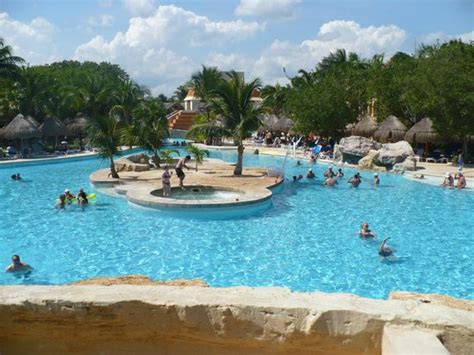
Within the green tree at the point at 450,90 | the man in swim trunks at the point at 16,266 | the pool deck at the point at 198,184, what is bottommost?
the man in swim trunks at the point at 16,266

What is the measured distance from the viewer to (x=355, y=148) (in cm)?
2909

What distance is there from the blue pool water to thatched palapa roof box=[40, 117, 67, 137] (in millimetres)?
16210

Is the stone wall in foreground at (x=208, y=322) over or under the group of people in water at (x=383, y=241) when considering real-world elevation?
→ over

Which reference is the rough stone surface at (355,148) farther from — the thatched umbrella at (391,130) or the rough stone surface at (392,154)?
the thatched umbrella at (391,130)

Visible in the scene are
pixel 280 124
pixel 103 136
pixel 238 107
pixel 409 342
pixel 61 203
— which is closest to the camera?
pixel 409 342

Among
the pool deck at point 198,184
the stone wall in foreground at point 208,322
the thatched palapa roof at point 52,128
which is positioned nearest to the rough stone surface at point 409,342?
the stone wall in foreground at point 208,322

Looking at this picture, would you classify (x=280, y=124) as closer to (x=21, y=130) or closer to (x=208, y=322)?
(x=21, y=130)

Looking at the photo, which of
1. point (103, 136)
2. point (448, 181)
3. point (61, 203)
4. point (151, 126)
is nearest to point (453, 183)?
point (448, 181)

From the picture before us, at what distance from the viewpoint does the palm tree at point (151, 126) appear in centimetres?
2497

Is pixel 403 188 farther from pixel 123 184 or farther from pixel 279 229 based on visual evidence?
pixel 123 184

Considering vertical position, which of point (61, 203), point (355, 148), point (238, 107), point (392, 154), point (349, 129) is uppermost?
point (238, 107)

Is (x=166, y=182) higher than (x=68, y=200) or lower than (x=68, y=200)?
higher

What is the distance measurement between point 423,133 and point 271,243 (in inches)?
818

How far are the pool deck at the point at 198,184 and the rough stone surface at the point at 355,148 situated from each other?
7468 millimetres
